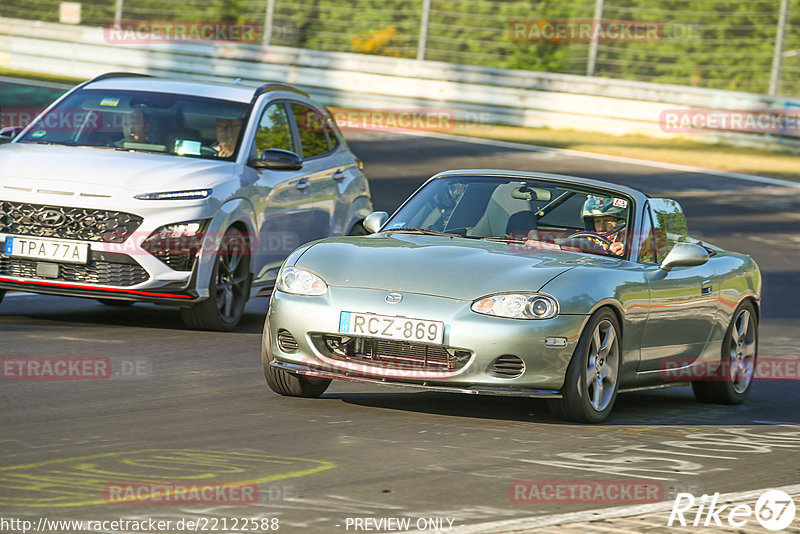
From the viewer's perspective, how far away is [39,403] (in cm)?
782

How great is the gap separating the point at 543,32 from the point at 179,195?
30.1m

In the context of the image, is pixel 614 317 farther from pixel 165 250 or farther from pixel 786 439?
pixel 165 250

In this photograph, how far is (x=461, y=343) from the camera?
25.3ft

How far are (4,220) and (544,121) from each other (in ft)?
66.3

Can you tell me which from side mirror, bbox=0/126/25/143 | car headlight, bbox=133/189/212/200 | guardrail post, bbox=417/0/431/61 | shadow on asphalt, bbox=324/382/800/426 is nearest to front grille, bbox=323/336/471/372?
shadow on asphalt, bbox=324/382/800/426

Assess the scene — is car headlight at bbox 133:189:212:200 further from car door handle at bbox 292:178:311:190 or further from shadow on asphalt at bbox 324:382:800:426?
shadow on asphalt at bbox 324:382:800:426

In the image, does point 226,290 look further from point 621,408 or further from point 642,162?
point 642,162

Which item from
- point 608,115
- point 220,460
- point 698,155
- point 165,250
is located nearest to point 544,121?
point 608,115

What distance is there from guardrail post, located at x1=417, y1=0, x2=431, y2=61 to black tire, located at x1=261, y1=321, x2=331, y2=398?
912 inches

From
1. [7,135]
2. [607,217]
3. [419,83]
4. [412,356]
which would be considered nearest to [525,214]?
[607,217]

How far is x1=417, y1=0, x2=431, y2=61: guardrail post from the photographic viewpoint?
3125cm

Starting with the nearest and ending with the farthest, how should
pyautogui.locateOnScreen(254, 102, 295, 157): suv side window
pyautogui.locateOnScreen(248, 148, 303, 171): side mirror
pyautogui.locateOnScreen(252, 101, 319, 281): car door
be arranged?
pyautogui.locateOnScreen(248, 148, 303, 171): side mirror, pyautogui.locateOnScreen(252, 101, 319, 281): car door, pyautogui.locateOnScreen(254, 102, 295, 157): suv side window

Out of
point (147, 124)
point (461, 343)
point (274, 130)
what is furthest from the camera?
point (274, 130)

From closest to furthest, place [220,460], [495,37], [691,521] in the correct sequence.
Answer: [691,521], [220,460], [495,37]
